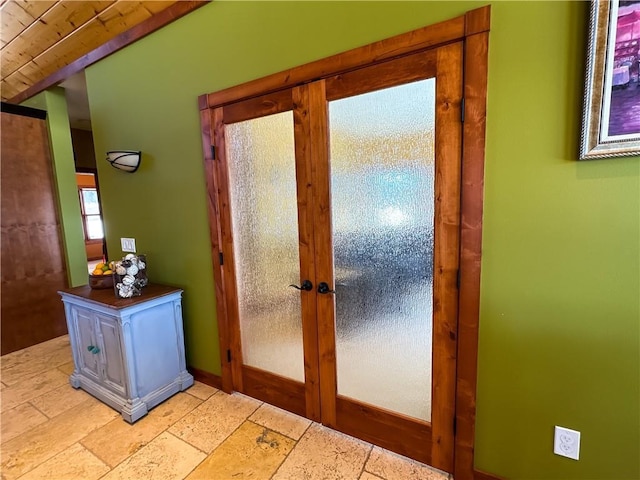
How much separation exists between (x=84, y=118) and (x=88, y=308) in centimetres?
331

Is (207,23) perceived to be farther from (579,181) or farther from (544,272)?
(544,272)

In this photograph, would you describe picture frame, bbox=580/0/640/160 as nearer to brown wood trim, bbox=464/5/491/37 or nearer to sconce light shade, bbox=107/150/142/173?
brown wood trim, bbox=464/5/491/37

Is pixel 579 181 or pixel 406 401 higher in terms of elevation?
pixel 579 181

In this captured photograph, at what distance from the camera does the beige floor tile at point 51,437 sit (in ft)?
5.42

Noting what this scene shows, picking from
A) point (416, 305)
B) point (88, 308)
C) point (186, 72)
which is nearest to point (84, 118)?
point (186, 72)

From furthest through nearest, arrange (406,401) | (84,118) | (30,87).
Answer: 1. (84,118)
2. (30,87)
3. (406,401)

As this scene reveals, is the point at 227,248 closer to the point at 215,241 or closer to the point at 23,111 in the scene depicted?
the point at 215,241

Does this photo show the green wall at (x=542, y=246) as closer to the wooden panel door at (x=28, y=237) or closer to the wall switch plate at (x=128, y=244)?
the wall switch plate at (x=128, y=244)

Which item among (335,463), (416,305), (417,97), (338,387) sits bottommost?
(335,463)

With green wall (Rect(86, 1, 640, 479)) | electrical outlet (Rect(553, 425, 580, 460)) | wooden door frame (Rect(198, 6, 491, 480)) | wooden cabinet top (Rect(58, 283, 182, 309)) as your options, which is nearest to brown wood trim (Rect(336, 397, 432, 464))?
wooden door frame (Rect(198, 6, 491, 480))

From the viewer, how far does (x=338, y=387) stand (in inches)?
70.8

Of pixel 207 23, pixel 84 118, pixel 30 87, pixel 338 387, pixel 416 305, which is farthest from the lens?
pixel 84 118

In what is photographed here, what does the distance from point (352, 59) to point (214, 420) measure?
7.65ft

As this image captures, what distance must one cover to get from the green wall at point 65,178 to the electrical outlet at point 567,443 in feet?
14.4
